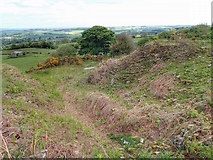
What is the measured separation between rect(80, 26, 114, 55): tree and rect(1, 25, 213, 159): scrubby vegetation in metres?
12.6

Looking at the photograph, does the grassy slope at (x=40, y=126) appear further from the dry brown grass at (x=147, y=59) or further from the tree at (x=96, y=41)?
the tree at (x=96, y=41)

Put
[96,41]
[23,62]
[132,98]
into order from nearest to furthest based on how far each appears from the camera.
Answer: [132,98], [96,41], [23,62]

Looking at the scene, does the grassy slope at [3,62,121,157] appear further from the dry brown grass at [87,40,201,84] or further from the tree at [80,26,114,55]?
the tree at [80,26,114,55]

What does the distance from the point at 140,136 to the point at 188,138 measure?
131 cm

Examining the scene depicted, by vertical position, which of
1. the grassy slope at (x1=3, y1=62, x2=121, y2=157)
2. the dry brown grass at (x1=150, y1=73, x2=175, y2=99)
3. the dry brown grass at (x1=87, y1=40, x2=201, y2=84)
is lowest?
the grassy slope at (x1=3, y1=62, x2=121, y2=157)

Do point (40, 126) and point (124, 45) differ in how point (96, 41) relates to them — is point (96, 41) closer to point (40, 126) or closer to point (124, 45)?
point (124, 45)

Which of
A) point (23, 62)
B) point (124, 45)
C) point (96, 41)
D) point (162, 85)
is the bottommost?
point (23, 62)

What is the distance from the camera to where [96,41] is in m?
23.1

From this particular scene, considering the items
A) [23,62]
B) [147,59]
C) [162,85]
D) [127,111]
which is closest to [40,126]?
[127,111]

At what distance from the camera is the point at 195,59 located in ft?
26.5

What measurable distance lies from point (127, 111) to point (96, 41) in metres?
18.7

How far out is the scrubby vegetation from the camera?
3582mm

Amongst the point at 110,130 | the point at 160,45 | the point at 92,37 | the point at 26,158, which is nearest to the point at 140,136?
the point at 110,130

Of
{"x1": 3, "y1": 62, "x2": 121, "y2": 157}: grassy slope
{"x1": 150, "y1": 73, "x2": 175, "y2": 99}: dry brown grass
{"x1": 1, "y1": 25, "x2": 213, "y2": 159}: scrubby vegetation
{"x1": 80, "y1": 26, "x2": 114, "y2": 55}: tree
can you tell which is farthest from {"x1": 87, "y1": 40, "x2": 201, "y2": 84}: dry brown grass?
{"x1": 80, "y1": 26, "x2": 114, "y2": 55}: tree
